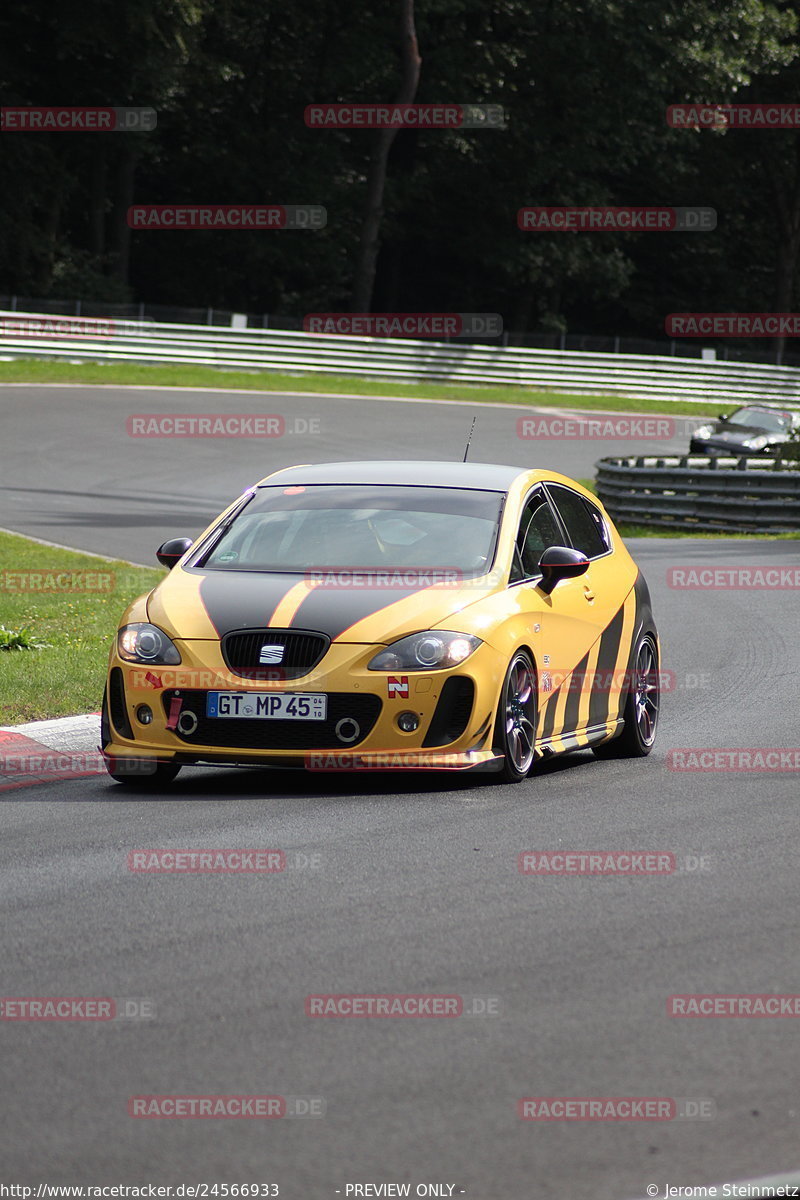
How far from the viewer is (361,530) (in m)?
9.36

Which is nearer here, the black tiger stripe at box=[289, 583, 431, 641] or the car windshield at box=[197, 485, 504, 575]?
the black tiger stripe at box=[289, 583, 431, 641]

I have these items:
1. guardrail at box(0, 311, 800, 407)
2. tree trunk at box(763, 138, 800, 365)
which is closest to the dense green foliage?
tree trunk at box(763, 138, 800, 365)

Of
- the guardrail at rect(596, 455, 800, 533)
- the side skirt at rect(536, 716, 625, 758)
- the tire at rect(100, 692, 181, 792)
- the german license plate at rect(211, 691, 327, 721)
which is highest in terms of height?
the german license plate at rect(211, 691, 327, 721)

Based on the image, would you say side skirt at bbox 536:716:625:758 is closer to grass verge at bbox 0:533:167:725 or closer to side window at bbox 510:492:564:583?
side window at bbox 510:492:564:583

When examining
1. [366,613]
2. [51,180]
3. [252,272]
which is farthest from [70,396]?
[366,613]

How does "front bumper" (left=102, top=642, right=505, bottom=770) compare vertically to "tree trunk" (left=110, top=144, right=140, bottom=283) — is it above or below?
below

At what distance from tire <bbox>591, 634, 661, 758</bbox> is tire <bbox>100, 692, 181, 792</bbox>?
254 centimetres

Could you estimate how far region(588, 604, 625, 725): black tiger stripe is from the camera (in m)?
9.61

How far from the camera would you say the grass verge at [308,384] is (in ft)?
141

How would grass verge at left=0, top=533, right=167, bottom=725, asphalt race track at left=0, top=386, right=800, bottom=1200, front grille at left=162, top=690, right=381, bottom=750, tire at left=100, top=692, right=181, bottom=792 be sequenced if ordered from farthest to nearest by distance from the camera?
1. grass verge at left=0, top=533, right=167, bottom=725
2. tire at left=100, top=692, right=181, bottom=792
3. front grille at left=162, top=690, right=381, bottom=750
4. asphalt race track at left=0, top=386, right=800, bottom=1200

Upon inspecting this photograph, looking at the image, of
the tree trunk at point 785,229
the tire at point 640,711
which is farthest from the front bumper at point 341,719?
the tree trunk at point 785,229

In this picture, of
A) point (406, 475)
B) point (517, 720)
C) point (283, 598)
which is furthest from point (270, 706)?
point (406, 475)

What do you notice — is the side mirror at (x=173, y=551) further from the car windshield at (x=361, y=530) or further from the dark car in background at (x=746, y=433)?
the dark car in background at (x=746, y=433)

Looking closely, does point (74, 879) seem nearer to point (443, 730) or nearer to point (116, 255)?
point (443, 730)
